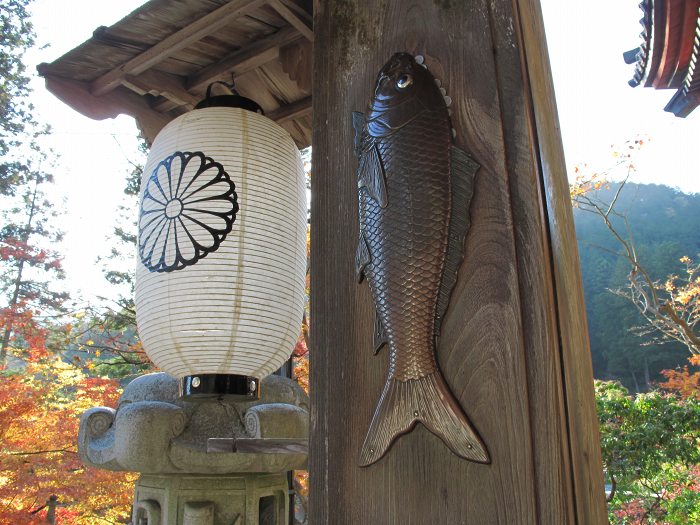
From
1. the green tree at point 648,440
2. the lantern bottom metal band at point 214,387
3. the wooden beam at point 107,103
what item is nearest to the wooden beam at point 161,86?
the wooden beam at point 107,103

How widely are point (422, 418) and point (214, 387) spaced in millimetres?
1090

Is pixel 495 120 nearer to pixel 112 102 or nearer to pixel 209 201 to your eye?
pixel 209 201

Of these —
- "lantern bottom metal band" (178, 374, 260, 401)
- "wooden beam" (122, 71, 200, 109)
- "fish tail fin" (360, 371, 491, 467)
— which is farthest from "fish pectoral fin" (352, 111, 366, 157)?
"wooden beam" (122, 71, 200, 109)

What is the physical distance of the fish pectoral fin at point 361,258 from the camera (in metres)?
1.13

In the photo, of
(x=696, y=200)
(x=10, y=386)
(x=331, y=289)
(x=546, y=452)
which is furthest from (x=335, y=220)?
(x=696, y=200)

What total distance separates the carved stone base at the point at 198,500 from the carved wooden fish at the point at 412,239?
2.07 meters

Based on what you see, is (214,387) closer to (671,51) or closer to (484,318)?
(484,318)

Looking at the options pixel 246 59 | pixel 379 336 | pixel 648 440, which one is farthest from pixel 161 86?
pixel 648 440

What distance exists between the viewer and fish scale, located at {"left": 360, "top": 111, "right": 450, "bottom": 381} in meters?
1.02

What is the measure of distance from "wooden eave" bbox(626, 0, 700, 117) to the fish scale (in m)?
2.72

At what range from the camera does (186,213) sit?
6.19 ft

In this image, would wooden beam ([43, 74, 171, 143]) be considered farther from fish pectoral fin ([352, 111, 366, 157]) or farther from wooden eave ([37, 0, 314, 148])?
fish pectoral fin ([352, 111, 366, 157])

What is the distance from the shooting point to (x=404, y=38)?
1275mm

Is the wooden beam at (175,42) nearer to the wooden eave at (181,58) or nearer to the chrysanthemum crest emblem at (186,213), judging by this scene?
the wooden eave at (181,58)
